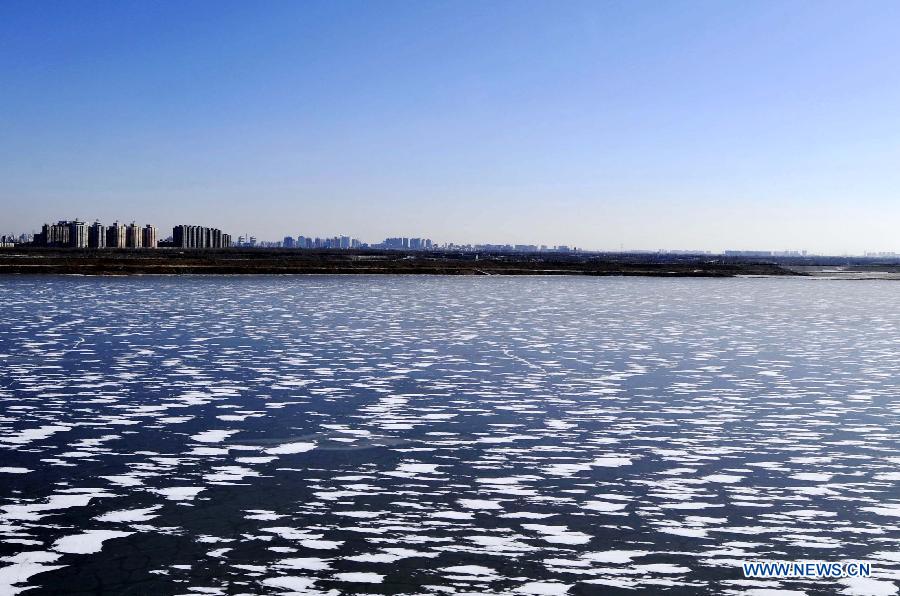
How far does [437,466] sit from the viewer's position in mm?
9484

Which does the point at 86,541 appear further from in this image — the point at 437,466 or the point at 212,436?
the point at 212,436

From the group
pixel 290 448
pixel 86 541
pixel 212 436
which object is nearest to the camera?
pixel 86 541

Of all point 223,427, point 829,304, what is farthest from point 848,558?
point 829,304

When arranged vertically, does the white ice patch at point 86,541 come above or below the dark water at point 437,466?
below

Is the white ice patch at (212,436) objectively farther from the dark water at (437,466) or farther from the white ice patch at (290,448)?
the white ice patch at (290,448)

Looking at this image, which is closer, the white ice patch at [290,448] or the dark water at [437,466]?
the dark water at [437,466]

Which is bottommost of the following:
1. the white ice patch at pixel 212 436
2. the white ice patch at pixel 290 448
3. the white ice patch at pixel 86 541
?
the white ice patch at pixel 86 541

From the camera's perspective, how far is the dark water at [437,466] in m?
6.43

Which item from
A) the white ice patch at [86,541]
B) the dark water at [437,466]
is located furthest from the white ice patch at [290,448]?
the white ice patch at [86,541]

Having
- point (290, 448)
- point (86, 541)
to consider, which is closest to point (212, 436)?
point (290, 448)

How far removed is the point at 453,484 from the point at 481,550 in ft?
6.51

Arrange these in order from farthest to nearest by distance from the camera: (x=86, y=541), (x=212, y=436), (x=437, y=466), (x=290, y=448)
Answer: (x=212, y=436), (x=290, y=448), (x=437, y=466), (x=86, y=541)

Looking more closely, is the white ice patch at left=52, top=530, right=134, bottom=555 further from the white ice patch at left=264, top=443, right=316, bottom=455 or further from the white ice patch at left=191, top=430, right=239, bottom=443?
the white ice patch at left=191, top=430, right=239, bottom=443

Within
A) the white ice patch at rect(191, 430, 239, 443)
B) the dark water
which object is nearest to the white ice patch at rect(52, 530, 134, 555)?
the dark water
